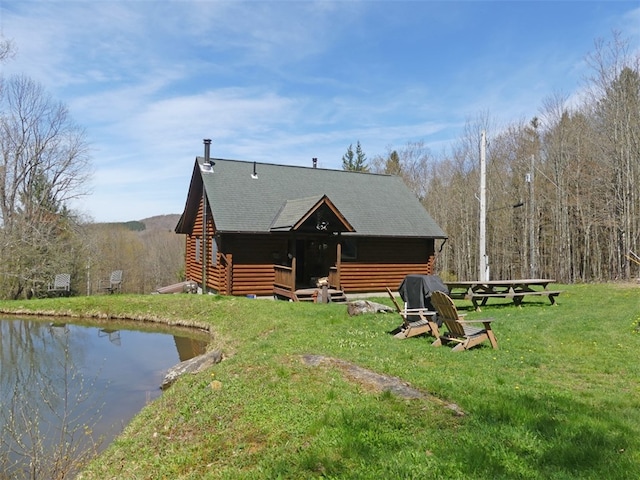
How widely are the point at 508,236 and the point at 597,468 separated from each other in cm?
2841

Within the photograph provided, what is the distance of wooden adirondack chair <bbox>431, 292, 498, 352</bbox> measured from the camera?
805 centimetres

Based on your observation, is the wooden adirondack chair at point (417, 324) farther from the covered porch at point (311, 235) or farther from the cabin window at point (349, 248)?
the cabin window at point (349, 248)

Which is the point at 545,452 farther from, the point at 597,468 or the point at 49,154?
the point at 49,154

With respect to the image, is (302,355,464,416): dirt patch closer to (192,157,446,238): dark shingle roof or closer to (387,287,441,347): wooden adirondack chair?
(387,287,441,347): wooden adirondack chair

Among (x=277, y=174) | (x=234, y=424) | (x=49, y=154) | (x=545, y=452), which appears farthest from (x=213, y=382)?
(x=49, y=154)

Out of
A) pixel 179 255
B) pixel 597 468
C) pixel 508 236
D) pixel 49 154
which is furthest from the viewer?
pixel 179 255

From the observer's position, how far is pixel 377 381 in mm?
6039

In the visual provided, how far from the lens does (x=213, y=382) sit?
6.77 m

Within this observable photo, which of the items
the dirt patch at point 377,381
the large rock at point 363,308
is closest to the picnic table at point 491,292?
the large rock at point 363,308

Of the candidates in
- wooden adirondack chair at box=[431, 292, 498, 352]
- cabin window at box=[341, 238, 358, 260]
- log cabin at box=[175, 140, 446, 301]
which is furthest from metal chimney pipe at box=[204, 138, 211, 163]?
wooden adirondack chair at box=[431, 292, 498, 352]

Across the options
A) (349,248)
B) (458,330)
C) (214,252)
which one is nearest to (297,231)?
(349,248)

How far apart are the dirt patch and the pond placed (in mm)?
3278

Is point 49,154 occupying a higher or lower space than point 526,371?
higher

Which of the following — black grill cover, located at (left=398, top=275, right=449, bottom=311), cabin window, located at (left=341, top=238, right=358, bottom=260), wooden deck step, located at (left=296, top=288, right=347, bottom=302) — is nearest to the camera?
black grill cover, located at (left=398, top=275, right=449, bottom=311)
